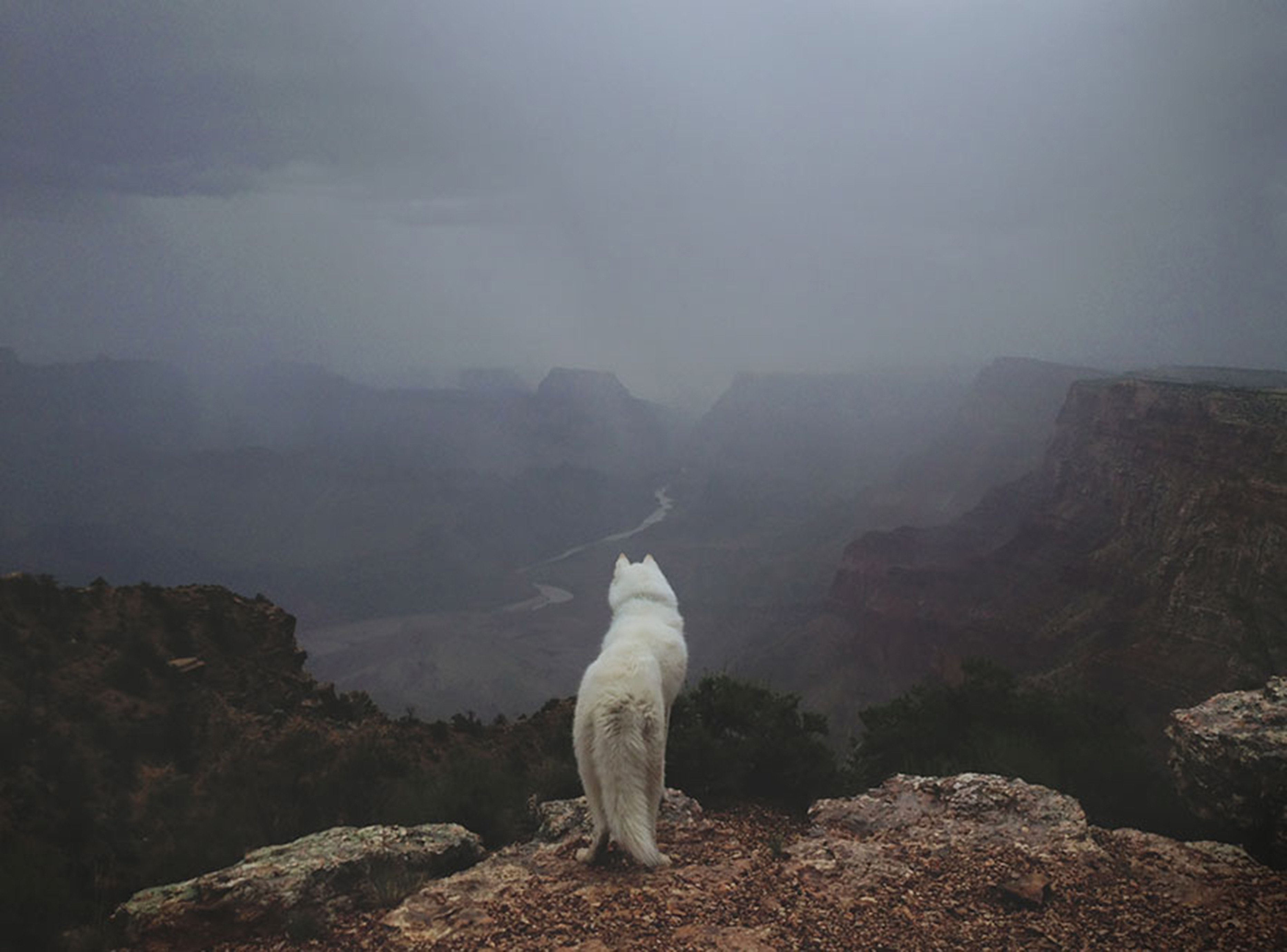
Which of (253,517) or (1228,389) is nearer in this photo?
(1228,389)

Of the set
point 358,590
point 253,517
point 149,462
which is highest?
point 149,462

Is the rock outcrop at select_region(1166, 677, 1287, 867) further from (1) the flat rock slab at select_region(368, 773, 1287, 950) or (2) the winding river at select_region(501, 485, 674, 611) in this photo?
(2) the winding river at select_region(501, 485, 674, 611)

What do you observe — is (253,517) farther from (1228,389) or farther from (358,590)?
(1228,389)

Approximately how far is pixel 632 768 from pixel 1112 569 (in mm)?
54146

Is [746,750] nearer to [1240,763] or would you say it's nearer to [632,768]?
[632,768]

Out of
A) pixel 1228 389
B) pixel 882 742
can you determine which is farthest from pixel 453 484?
pixel 882 742

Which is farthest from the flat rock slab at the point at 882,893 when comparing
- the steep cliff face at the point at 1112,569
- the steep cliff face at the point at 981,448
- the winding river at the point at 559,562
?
the winding river at the point at 559,562

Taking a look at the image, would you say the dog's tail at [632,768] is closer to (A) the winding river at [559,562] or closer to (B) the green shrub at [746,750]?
(B) the green shrub at [746,750]

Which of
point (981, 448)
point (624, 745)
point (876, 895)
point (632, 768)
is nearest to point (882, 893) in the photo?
point (876, 895)

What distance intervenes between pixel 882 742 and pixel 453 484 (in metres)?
194

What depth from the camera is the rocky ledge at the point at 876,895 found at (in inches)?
169

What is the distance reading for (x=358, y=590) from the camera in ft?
464

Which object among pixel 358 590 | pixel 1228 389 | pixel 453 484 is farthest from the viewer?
pixel 453 484

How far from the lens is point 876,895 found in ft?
16.0
